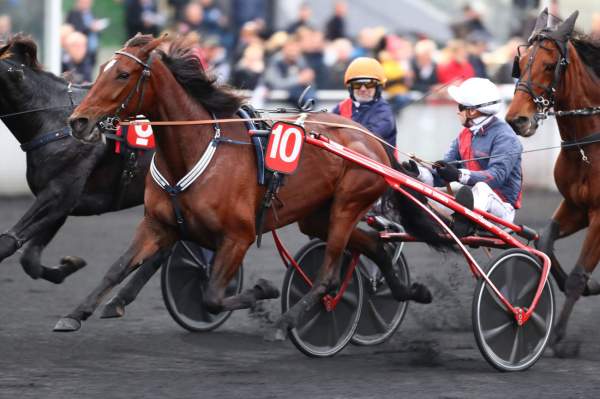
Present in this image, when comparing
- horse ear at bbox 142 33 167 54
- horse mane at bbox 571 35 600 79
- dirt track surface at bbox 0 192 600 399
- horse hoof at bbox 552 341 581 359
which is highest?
horse mane at bbox 571 35 600 79

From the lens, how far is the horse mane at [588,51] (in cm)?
A: 766

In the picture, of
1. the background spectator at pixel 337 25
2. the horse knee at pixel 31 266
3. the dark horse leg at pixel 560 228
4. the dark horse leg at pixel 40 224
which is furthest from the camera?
the background spectator at pixel 337 25

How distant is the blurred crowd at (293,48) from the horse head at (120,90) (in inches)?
287

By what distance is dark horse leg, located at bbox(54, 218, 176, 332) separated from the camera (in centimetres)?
654

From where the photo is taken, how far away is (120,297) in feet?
22.7

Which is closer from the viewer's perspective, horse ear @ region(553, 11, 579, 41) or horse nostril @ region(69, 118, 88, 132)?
horse nostril @ region(69, 118, 88, 132)

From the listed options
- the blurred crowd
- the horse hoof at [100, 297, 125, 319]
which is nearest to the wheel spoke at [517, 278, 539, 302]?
the horse hoof at [100, 297, 125, 319]

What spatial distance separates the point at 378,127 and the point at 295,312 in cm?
163

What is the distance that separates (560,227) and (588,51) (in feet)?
3.39

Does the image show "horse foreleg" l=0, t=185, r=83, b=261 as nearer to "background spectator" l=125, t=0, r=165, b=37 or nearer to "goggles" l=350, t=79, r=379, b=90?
"goggles" l=350, t=79, r=379, b=90

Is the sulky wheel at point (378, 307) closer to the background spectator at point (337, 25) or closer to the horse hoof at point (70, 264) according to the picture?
the horse hoof at point (70, 264)

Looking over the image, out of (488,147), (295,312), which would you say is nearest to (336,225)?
(295,312)

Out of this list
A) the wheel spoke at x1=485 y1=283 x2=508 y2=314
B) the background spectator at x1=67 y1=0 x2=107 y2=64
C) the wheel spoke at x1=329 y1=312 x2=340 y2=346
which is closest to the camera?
the wheel spoke at x1=485 y1=283 x2=508 y2=314

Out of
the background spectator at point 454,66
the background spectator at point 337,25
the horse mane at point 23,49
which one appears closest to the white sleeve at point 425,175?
the horse mane at point 23,49
